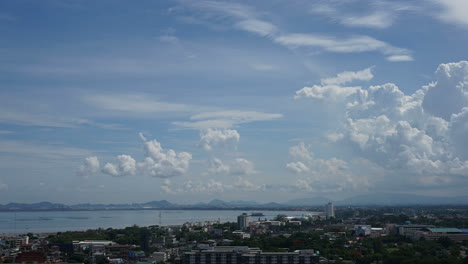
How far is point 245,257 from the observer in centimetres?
1909

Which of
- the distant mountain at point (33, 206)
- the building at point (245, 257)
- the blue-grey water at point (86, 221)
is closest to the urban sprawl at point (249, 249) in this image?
the building at point (245, 257)

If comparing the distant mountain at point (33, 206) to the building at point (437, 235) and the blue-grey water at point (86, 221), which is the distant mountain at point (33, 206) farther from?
the building at point (437, 235)

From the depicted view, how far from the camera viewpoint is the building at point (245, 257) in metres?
18.9

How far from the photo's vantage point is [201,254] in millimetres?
19391

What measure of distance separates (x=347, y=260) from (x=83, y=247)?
1767 centimetres

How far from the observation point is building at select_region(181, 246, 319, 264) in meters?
18.9

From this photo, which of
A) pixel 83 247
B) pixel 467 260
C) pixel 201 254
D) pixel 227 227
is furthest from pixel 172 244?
pixel 467 260

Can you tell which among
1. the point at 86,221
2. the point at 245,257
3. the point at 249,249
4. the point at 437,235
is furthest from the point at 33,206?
the point at 245,257

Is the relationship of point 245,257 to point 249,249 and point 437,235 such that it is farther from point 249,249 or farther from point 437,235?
point 437,235

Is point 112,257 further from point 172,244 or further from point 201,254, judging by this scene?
point 201,254

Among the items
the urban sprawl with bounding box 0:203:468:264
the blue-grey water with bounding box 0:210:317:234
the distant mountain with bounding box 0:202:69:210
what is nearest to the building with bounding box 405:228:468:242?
the urban sprawl with bounding box 0:203:468:264

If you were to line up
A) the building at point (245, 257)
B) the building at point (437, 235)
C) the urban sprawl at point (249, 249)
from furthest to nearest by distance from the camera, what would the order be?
the building at point (437, 235)
the urban sprawl at point (249, 249)
the building at point (245, 257)

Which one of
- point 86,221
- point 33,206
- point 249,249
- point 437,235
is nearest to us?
point 249,249

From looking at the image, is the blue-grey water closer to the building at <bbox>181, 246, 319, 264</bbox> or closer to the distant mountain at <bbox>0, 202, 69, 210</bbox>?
the building at <bbox>181, 246, 319, 264</bbox>
